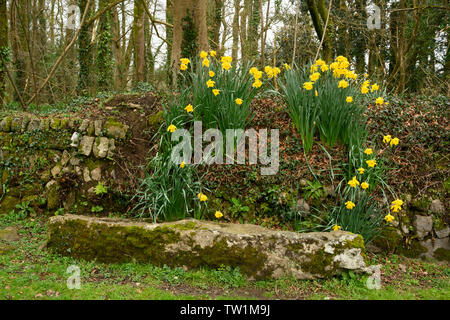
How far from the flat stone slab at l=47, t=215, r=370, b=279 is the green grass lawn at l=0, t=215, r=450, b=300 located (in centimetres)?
9

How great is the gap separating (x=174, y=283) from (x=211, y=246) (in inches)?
19.5

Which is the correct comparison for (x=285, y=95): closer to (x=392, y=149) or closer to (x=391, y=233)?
(x=392, y=149)

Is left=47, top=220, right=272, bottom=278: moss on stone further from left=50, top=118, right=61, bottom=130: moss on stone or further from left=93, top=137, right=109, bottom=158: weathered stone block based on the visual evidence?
left=50, top=118, right=61, bottom=130: moss on stone

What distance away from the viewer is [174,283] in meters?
3.14

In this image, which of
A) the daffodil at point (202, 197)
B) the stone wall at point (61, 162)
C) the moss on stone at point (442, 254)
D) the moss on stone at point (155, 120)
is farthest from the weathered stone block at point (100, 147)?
the moss on stone at point (442, 254)

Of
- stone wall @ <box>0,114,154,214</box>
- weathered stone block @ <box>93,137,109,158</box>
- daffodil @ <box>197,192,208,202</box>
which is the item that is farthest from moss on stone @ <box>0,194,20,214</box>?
daffodil @ <box>197,192,208,202</box>

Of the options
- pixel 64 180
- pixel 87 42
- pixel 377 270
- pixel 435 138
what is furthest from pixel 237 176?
pixel 87 42

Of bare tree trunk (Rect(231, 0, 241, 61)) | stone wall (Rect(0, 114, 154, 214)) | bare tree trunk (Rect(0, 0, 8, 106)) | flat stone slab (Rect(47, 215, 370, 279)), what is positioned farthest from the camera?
bare tree trunk (Rect(231, 0, 241, 61))

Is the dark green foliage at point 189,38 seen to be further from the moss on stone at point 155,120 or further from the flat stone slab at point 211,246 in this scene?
the flat stone slab at point 211,246

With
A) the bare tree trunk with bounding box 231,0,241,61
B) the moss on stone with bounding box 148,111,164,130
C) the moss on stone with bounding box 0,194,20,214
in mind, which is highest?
the bare tree trunk with bounding box 231,0,241,61

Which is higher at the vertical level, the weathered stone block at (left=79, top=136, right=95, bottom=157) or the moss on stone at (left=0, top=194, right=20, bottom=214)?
the weathered stone block at (left=79, top=136, right=95, bottom=157)

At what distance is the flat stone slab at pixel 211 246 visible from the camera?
10.4 ft

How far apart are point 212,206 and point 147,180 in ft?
2.88

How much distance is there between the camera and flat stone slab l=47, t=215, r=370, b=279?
3172 millimetres
